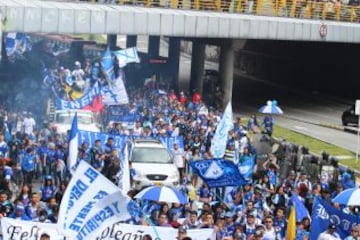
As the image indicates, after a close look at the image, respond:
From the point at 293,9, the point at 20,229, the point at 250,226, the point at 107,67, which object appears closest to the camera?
the point at 20,229

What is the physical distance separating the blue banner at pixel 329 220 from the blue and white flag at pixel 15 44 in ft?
91.1

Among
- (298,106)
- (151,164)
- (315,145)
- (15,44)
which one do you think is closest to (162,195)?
(151,164)

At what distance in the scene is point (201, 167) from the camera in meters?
18.7

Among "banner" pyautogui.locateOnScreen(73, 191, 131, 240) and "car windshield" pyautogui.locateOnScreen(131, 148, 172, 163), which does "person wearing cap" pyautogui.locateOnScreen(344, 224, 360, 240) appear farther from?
"car windshield" pyautogui.locateOnScreen(131, 148, 172, 163)

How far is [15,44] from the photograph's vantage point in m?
43.1

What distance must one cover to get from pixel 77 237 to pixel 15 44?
3054cm

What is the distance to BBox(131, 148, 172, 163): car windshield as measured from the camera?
24.6 meters

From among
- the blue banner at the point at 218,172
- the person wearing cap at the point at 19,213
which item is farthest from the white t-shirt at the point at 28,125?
the person wearing cap at the point at 19,213

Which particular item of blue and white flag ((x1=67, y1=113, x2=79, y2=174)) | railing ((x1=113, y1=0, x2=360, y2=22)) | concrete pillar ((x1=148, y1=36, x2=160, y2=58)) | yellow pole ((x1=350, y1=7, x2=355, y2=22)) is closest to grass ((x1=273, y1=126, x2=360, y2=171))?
railing ((x1=113, y1=0, x2=360, y2=22))

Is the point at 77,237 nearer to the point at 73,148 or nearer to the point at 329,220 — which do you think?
the point at 329,220

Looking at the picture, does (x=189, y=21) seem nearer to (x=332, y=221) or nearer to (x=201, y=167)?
(x=201, y=167)

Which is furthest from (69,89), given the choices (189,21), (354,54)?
(354,54)

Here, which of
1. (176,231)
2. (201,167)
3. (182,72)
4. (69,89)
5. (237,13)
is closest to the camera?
(176,231)

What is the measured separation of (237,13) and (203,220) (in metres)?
26.0
